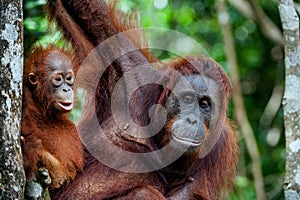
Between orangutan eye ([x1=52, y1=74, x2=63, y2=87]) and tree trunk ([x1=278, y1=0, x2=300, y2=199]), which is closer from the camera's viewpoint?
orangutan eye ([x1=52, y1=74, x2=63, y2=87])

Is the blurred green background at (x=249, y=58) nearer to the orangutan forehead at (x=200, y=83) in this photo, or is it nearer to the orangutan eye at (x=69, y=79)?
the orangutan forehead at (x=200, y=83)

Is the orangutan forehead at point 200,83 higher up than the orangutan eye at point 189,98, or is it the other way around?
the orangutan forehead at point 200,83

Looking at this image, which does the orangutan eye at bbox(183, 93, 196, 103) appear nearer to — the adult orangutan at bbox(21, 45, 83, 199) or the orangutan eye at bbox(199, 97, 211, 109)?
the orangutan eye at bbox(199, 97, 211, 109)

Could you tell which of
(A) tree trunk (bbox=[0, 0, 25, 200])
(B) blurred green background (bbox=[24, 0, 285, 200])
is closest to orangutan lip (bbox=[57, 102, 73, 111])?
(A) tree trunk (bbox=[0, 0, 25, 200])

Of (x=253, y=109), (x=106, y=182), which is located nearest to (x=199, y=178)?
(x=106, y=182)

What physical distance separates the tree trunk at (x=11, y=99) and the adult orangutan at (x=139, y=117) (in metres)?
1.05

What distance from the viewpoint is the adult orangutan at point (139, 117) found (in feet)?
13.2

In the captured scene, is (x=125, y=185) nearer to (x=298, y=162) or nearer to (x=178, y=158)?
(x=178, y=158)

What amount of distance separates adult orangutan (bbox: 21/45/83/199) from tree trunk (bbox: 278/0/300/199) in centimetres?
123

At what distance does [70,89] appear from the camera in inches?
143

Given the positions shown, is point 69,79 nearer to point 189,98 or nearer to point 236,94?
point 189,98

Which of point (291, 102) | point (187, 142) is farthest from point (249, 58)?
point (187, 142)

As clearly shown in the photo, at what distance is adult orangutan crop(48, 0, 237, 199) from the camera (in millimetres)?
4023

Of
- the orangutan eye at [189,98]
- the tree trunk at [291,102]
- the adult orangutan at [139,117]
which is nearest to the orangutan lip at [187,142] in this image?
the adult orangutan at [139,117]
